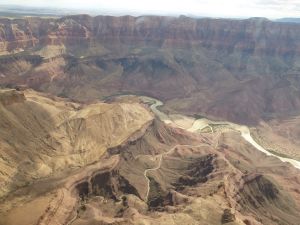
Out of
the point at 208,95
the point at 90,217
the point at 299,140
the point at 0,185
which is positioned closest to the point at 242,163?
the point at 299,140

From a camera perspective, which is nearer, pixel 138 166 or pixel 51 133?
pixel 138 166

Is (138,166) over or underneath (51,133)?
underneath

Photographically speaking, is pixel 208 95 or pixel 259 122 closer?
pixel 259 122

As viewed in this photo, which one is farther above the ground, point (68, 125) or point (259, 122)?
point (68, 125)

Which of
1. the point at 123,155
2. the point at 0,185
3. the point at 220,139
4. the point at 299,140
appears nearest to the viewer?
the point at 0,185

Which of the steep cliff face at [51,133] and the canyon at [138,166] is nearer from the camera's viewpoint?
the canyon at [138,166]

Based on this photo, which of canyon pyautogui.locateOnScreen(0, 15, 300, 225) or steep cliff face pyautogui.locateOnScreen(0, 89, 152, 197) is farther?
steep cliff face pyautogui.locateOnScreen(0, 89, 152, 197)

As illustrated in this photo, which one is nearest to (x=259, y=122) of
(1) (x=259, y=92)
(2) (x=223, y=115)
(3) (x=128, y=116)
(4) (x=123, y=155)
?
(2) (x=223, y=115)

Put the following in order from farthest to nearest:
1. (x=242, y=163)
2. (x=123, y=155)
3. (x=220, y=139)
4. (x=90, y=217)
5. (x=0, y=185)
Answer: (x=220, y=139)
(x=242, y=163)
(x=123, y=155)
(x=0, y=185)
(x=90, y=217)

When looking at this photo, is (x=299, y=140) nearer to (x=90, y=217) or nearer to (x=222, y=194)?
(x=222, y=194)
